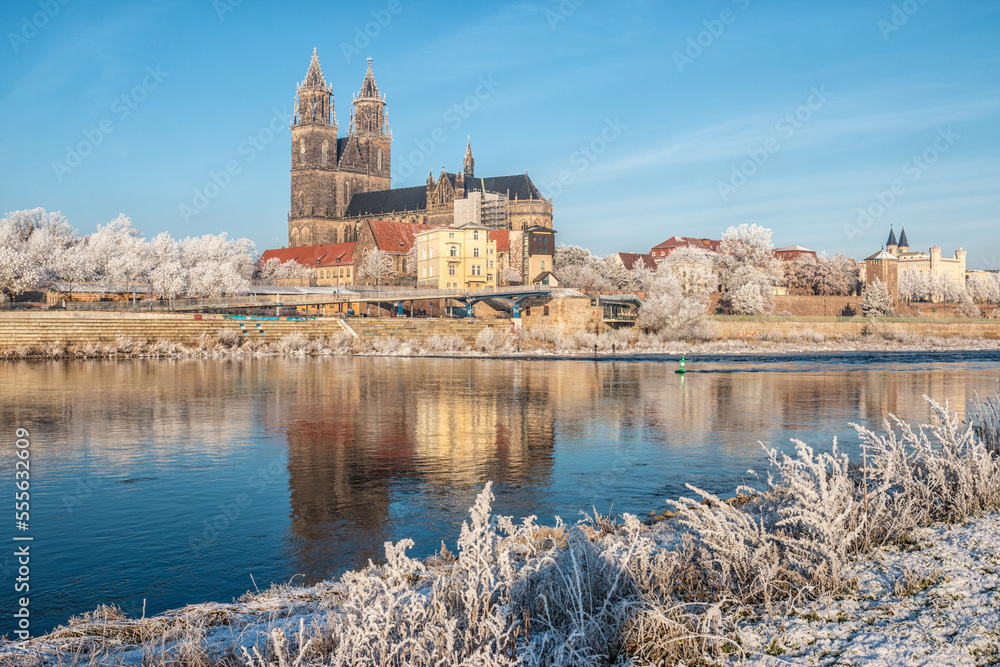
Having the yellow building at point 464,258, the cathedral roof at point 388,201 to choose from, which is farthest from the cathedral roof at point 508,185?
the yellow building at point 464,258

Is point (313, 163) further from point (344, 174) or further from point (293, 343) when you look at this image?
point (293, 343)

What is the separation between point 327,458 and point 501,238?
292 ft

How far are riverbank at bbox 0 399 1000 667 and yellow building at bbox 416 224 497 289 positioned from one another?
79.6m

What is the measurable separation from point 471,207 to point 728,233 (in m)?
34.7

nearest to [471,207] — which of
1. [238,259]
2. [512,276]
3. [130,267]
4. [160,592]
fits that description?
[512,276]

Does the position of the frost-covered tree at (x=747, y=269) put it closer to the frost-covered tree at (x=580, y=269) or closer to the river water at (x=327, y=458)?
the frost-covered tree at (x=580, y=269)

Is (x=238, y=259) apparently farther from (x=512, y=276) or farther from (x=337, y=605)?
(x=337, y=605)

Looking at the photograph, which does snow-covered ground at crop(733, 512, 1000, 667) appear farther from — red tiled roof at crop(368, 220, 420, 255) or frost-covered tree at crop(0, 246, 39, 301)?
red tiled roof at crop(368, 220, 420, 255)

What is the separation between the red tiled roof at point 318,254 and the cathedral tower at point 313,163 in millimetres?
7022

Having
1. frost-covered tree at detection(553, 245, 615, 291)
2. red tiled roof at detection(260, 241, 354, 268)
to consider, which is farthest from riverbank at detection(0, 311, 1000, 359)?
red tiled roof at detection(260, 241, 354, 268)

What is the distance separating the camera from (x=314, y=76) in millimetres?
137250

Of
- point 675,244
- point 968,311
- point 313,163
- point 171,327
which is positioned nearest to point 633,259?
point 675,244

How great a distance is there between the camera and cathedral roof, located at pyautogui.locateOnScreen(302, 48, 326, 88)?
137 metres

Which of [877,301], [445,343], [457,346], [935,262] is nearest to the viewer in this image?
[457,346]
